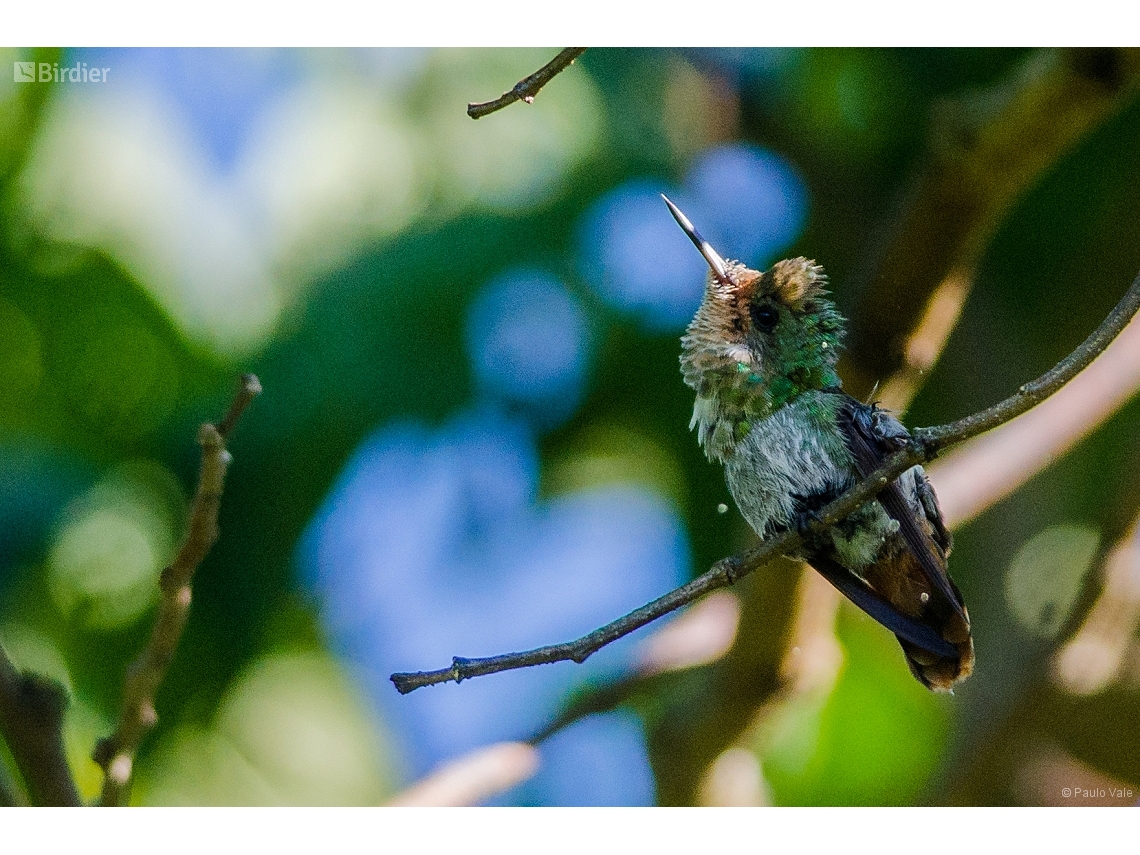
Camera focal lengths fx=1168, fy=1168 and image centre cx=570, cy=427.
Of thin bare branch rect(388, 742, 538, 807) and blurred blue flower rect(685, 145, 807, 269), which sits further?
blurred blue flower rect(685, 145, 807, 269)

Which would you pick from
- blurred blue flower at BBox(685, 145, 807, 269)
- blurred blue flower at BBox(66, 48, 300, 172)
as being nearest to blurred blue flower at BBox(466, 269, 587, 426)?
blurred blue flower at BBox(685, 145, 807, 269)

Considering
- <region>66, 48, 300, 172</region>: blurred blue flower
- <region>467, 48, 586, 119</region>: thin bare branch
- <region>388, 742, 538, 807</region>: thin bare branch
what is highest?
<region>467, 48, 586, 119</region>: thin bare branch

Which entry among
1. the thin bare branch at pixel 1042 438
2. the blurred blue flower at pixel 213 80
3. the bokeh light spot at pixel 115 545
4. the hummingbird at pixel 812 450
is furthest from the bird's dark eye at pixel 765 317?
the bokeh light spot at pixel 115 545

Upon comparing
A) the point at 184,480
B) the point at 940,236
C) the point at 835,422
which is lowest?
the point at 184,480

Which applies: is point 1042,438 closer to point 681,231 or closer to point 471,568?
point 681,231

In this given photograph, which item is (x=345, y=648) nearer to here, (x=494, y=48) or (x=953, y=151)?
(x=494, y=48)

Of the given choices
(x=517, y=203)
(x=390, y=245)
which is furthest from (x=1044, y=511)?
(x=390, y=245)

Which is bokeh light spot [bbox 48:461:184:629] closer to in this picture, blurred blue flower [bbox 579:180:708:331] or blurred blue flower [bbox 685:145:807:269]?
blurred blue flower [bbox 579:180:708:331]
